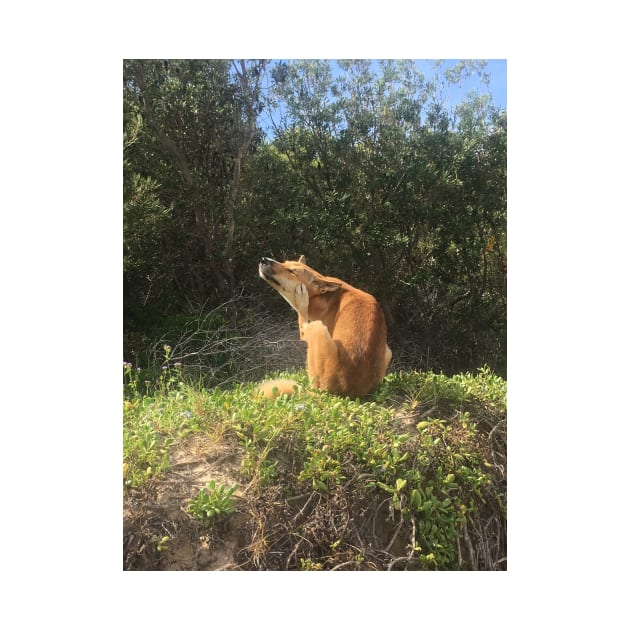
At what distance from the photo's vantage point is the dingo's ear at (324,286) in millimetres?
5242

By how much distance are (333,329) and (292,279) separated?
517 mm

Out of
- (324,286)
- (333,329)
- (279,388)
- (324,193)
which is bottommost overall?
(279,388)

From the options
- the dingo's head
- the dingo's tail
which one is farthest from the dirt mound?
the dingo's head

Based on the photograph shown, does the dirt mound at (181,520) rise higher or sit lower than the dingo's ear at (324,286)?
lower

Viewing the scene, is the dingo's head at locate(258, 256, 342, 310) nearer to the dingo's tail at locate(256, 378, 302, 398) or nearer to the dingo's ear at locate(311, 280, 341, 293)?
the dingo's ear at locate(311, 280, 341, 293)

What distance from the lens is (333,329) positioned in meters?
5.14

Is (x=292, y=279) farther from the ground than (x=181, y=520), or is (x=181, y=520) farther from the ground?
(x=292, y=279)

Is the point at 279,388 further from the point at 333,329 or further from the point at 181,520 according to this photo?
the point at 181,520

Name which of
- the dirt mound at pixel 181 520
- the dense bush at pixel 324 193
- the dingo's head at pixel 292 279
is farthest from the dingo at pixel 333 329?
the dirt mound at pixel 181 520

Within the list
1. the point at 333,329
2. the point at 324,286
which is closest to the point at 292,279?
the point at 324,286

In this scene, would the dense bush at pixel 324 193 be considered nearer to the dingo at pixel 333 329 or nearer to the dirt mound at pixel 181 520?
the dingo at pixel 333 329

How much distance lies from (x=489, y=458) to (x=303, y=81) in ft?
10.7
